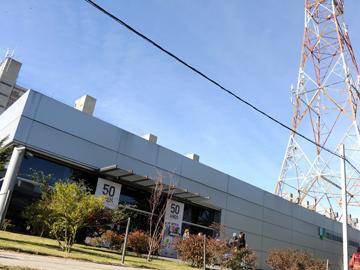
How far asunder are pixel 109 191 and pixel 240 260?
25.5ft

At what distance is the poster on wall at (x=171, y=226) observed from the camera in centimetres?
2261

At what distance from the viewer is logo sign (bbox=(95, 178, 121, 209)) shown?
20.1 meters

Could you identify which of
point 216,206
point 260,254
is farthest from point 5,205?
point 260,254


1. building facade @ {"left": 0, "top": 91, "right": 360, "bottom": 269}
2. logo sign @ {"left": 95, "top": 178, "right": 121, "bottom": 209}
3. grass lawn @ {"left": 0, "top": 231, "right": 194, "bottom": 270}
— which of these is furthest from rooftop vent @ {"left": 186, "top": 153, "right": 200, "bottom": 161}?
grass lawn @ {"left": 0, "top": 231, "right": 194, "bottom": 270}

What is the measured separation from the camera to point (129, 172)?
1933cm

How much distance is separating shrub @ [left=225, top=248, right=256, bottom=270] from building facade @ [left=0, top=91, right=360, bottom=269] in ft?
18.8

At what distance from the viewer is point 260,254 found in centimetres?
2880

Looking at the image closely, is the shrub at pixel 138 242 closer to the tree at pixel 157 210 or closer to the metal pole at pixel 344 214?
the tree at pixel 157 210

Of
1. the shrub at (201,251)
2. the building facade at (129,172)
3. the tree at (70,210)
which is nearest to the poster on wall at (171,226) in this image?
the building facade at (129,172)

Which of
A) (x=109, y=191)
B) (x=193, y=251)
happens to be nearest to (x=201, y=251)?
(x=193, y=251)

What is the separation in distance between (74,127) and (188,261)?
826 centimetres

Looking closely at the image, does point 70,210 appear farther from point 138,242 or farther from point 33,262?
point 33,262

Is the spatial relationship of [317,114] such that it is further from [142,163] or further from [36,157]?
[36,157]

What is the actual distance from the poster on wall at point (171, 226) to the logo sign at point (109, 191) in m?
3.08
